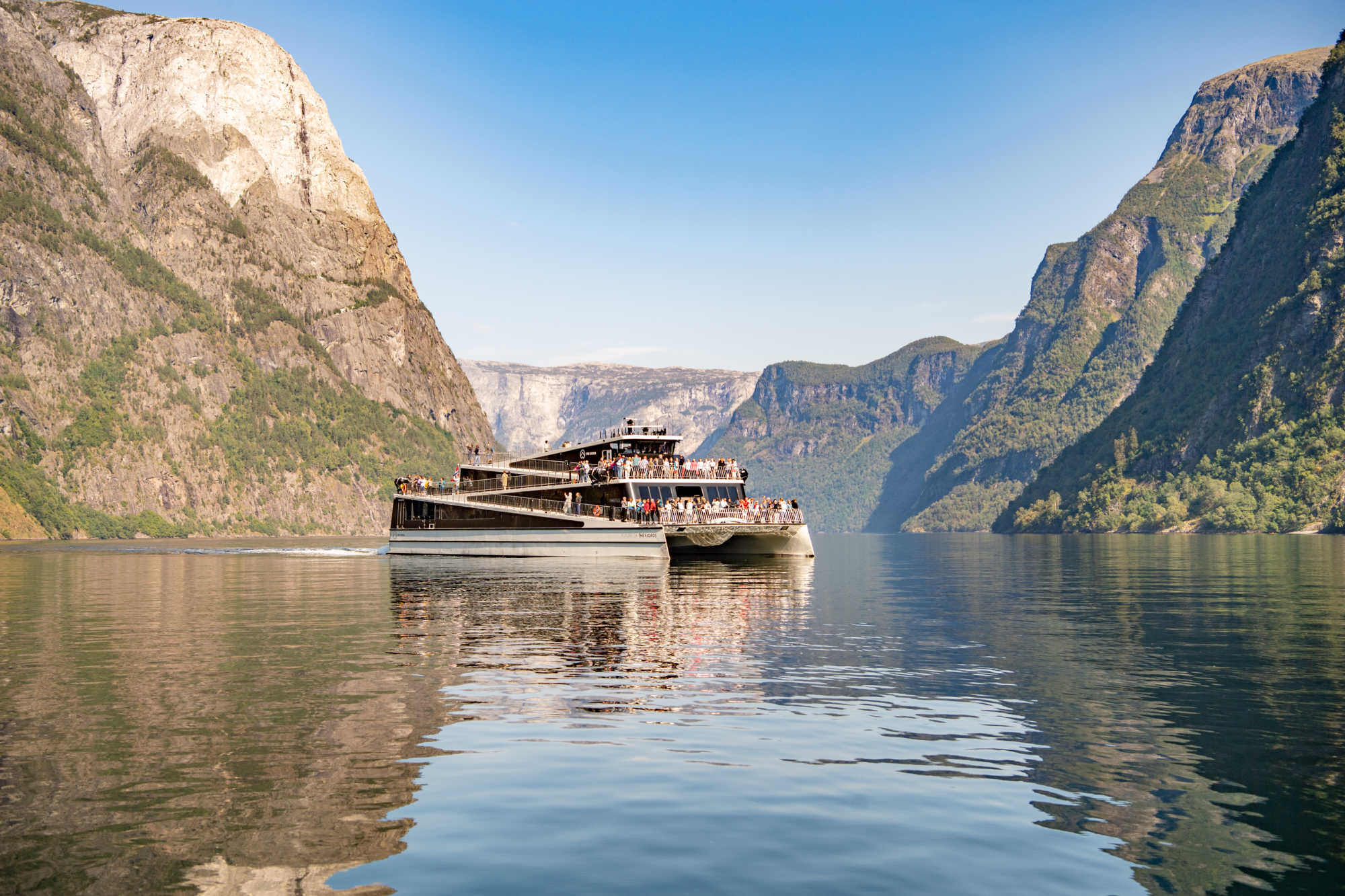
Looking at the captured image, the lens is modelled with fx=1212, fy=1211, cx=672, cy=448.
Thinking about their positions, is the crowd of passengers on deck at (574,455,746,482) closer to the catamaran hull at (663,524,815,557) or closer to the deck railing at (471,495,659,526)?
the deck railing at (471,495,659,526)

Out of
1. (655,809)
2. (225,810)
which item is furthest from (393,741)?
(655,809)

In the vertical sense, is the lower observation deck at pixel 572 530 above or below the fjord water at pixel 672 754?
above

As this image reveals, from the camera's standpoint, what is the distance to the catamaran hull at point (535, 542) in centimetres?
8431

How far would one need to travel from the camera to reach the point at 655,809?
Result: 628 inches

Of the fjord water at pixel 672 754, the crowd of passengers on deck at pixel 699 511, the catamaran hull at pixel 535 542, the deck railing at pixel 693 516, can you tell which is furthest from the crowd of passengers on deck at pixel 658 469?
the fjord water at pixel 672 754

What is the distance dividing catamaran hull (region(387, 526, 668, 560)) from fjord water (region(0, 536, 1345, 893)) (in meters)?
40.9

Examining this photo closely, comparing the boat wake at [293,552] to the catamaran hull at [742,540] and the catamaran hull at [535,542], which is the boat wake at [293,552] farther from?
the catamaran hull at [742,540]

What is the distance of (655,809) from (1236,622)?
31.1m

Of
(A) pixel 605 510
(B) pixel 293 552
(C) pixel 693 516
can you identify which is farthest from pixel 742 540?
(B) pixel 293 552

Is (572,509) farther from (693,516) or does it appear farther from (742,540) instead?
(742,540)

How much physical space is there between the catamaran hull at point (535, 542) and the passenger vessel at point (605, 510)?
83mm

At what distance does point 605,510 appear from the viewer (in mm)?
89125

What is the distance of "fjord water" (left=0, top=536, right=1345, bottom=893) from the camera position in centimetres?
1366

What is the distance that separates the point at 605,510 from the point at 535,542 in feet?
19.8
